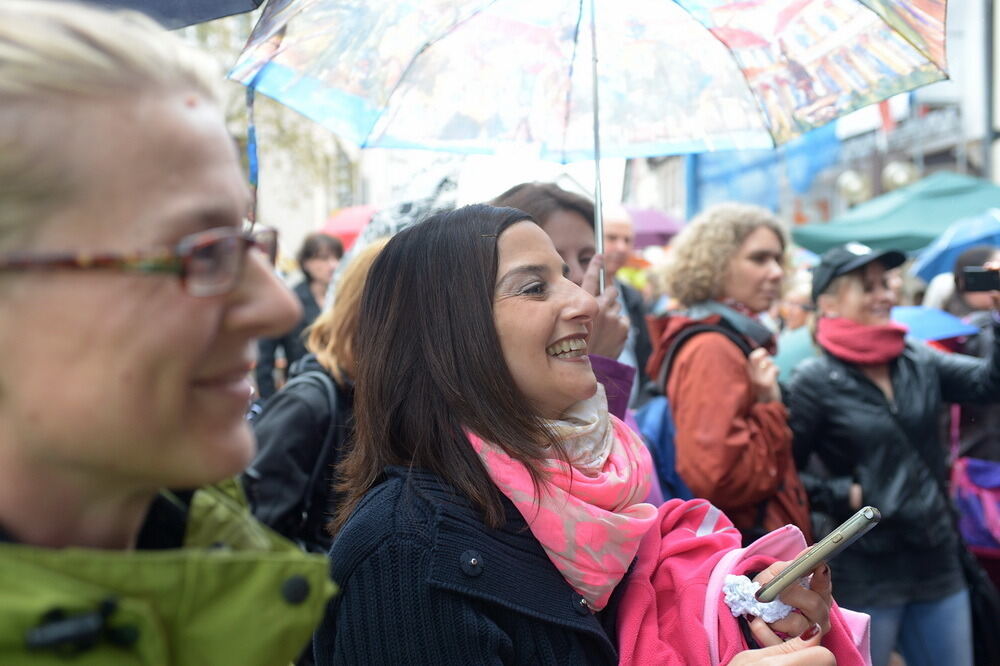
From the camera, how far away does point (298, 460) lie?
9.82 ft

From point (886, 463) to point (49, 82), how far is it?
348 cm

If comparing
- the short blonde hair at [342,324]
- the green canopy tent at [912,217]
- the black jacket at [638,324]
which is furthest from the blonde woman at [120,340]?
the green canopy tent at [912,217]

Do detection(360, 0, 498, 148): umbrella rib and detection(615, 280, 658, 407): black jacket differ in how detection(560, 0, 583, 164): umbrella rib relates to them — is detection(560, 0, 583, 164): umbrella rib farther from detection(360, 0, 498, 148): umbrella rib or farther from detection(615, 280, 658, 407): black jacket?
detection(615, 280, 658, 407): black jacket

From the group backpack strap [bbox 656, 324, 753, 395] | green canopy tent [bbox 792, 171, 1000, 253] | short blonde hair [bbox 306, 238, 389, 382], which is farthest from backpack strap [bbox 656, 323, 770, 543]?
green canopy tent [bbox 792, 171, 1000, 253]

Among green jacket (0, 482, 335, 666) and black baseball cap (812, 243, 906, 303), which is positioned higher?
green jacket (0, 482, 335, 666)

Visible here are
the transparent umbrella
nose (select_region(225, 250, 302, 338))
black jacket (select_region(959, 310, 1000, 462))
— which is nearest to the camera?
nose (select_region(225, 250, 302, 338))

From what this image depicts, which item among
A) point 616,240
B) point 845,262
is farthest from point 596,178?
point 616,240

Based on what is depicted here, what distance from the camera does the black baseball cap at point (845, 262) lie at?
160 inches

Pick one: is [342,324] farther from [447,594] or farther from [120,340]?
[120,340]

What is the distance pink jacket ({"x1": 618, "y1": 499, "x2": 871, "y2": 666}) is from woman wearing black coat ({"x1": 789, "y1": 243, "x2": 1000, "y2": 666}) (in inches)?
65.3

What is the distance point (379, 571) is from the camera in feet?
5.94

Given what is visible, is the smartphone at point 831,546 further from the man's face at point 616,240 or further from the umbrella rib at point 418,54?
the man's face at point 616,240

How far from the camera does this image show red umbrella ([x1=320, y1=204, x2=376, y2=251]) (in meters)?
8.44

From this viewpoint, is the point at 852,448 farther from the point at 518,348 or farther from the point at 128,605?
the point at 128,605
